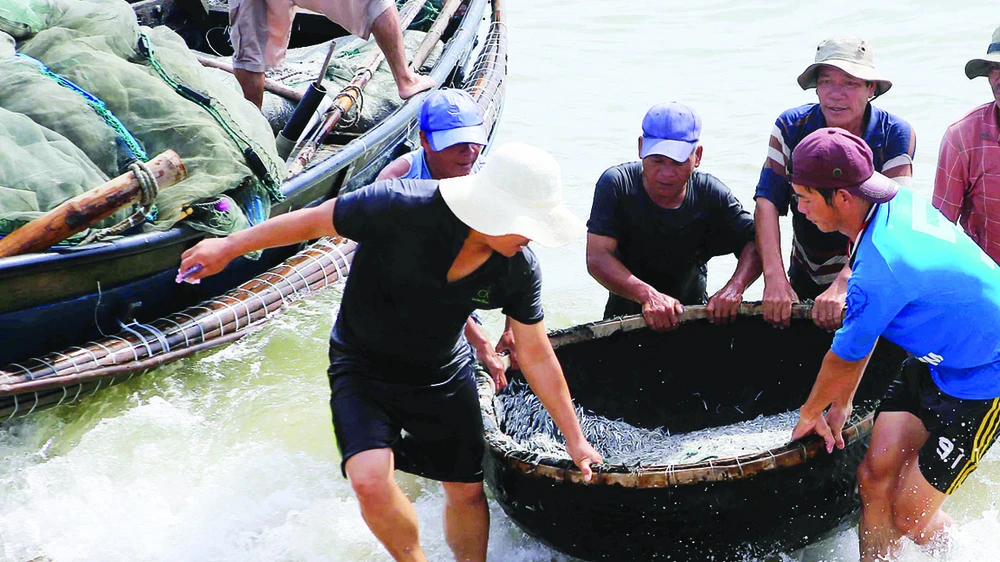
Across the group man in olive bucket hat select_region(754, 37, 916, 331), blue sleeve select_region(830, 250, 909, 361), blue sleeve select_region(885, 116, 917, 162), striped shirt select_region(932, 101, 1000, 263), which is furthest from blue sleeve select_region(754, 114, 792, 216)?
blue sleeve select_region(830, 250, 909, 361)

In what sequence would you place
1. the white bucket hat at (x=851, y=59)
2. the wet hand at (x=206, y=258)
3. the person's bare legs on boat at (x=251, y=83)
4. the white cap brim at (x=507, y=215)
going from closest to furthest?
the white cap brim at (x=507, y=215) < the wet hand at (x=206, y=258) < the white bucket hat at (x=851, y=59) < the person's bare legs on boat at (x=251, y=83)

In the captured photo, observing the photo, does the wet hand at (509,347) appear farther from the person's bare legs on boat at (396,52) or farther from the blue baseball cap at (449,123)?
the person's bare legs on boat at (396,52)

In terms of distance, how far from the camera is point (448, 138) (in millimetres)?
3959

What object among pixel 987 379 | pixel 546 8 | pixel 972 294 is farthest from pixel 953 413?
pixel 546 8

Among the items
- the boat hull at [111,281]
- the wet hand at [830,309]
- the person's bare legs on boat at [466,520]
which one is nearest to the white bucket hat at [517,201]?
the person's bare legs on boat at [466,520]

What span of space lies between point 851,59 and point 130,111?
10.3ft

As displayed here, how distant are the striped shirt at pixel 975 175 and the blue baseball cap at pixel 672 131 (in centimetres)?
100

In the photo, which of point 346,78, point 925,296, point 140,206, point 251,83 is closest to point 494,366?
point 925,296

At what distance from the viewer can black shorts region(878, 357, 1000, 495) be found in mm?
3188

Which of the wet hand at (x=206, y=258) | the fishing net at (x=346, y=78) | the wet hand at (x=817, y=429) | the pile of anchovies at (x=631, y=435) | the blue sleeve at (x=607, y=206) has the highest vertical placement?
the wet hand at (x=206, y=258)

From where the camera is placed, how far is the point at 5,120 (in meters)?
4.46

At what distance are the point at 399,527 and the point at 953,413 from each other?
5.48 feet

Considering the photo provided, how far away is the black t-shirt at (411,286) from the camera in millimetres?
2969

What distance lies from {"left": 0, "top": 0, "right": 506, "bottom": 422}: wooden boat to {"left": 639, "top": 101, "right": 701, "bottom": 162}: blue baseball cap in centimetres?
213
